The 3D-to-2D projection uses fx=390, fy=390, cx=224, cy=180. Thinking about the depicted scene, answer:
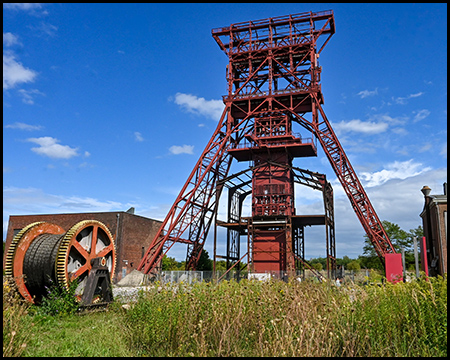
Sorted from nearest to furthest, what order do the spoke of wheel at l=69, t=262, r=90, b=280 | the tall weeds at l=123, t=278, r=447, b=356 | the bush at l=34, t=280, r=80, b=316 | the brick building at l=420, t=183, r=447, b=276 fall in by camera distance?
the tall weeds at l=123, t=278, r=447, b=356 < the bush at l=34, t=280, r=80, b=316 < the spoke of wheel at l=69, t=262, r=90, b=280 < the brick building at l=420, t=183, r=447, b=276

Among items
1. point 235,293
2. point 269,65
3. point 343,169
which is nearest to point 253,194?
point 343,169

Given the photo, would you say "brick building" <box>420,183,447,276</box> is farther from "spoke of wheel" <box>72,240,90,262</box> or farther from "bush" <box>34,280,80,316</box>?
"bush" <box>34,280,80,316</box>

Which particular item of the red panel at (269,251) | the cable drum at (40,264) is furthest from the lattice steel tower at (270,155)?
the cable drum at (40,264)

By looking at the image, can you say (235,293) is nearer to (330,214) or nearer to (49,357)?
(49,357)

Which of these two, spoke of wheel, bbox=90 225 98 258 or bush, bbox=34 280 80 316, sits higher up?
spoke of wheel, bbox=90 225 98 258

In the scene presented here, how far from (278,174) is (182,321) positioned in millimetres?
22453

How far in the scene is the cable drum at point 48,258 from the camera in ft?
33.8

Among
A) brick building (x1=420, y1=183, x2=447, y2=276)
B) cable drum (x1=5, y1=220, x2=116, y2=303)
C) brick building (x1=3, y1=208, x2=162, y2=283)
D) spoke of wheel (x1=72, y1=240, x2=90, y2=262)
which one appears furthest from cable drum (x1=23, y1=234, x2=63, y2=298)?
brick building (x1=3, y1=208, x2=162, y2=283)

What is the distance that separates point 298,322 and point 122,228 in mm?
28921

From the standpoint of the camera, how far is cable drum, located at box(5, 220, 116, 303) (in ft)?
33.8

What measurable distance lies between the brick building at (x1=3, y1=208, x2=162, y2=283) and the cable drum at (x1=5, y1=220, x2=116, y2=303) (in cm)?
2103

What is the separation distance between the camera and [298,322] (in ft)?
18.5

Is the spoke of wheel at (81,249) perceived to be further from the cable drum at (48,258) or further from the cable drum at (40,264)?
the cable drum at (40,264)

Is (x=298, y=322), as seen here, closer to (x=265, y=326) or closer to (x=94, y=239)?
(x=265, y=326)
